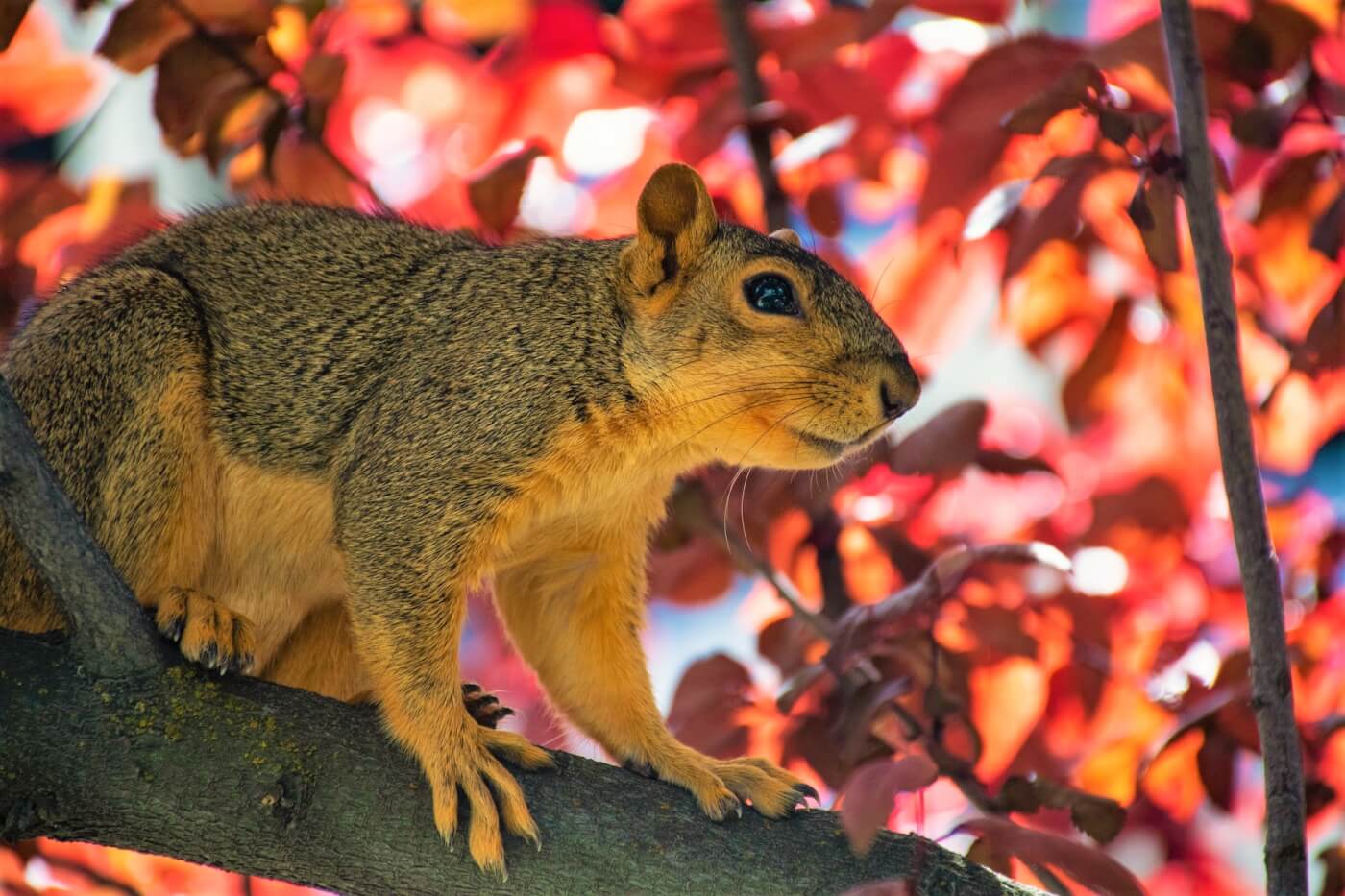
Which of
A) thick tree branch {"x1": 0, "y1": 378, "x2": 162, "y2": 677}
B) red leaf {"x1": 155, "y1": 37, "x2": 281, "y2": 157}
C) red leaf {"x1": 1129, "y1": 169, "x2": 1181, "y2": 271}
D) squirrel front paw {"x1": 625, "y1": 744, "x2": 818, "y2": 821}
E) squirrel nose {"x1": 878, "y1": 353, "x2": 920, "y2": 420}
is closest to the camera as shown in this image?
thick tree branch {"x1": 0, "y1": 378, "x2": 162, "y2": 677}

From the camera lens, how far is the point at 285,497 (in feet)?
11.3

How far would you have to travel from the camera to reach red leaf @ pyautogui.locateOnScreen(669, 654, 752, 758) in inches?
136

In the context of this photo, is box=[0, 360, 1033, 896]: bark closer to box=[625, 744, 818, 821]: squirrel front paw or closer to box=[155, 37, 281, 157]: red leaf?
box=[625, 744, 818, 821]: squirrel front paw

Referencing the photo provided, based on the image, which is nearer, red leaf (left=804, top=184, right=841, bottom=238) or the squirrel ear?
the squirrel ear

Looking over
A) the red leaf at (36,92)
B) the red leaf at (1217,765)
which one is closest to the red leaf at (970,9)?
the red leaf at (1217,765)

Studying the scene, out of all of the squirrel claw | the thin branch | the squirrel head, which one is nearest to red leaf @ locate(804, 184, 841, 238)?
the thin branch

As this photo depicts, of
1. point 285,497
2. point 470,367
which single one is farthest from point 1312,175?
point 285,497

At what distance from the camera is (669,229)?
132 inches

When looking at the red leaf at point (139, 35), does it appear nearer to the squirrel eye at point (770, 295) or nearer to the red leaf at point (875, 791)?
the squirrel eye at point (770, 295)

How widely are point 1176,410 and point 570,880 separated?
2.17m

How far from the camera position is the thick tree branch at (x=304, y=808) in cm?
257

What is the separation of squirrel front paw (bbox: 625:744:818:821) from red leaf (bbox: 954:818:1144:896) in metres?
0.46

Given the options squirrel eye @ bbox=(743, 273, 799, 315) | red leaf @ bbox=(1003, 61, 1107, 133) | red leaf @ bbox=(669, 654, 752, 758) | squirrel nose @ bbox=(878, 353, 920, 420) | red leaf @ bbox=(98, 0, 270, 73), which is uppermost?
red leaf @ bbox=(1003, 61, 1107, 133)

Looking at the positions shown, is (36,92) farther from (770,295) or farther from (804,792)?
(804,792)
